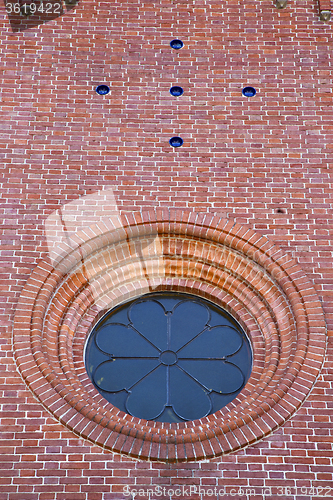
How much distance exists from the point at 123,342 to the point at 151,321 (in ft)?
1.38

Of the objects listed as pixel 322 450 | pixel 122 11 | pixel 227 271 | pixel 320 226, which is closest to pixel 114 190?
pixel 227 271

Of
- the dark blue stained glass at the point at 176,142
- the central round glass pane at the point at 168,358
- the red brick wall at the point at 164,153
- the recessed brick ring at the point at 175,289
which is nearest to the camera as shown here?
the red brick wall at the point at 164,153

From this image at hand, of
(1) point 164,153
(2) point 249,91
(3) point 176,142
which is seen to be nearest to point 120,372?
(1) point 164,153

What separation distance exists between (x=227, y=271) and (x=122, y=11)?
4369 mm

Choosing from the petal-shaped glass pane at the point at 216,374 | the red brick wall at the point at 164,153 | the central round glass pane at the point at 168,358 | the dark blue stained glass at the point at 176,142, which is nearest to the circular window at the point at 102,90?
the red brick wall at the point at 164,153

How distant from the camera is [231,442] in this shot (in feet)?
20.1

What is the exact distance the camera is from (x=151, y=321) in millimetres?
7469

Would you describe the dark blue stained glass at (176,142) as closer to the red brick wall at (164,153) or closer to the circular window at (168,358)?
the red brick wall at (164,153)

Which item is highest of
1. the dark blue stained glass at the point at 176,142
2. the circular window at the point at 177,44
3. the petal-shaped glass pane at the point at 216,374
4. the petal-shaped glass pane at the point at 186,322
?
the circular window at the point at 177,44

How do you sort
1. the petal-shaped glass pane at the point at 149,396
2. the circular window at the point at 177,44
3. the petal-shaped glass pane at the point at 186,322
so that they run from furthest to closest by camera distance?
the circular window at the point at 177,44 < the petal-shaped glass pane at the point at 186,322 < the petal-shaped glass pane at the point at 149,396

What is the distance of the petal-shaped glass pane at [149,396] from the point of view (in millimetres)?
6770

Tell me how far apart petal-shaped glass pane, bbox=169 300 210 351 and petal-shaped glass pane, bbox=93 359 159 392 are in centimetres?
36

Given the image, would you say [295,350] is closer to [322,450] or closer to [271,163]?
[322,450]

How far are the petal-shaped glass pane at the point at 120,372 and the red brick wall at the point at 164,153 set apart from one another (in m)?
0.87
